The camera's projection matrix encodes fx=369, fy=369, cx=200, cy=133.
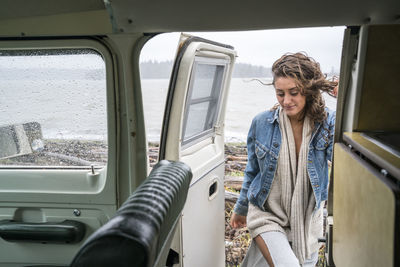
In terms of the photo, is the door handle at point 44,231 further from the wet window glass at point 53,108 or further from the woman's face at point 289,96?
the woman's face at point 289,96

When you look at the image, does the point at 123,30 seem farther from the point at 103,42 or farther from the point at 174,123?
the point at 174,123

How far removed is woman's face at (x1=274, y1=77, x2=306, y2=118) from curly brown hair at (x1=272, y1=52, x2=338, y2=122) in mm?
28

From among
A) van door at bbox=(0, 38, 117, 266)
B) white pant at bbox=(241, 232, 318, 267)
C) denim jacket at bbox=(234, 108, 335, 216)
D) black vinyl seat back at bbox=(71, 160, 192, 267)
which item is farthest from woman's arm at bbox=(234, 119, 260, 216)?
black vinyl seat back at bbox=(71, 160, 192, 267)

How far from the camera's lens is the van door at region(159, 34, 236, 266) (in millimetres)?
2189

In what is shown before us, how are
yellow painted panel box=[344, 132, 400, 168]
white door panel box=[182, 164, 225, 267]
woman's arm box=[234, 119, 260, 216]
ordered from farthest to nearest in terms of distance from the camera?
woman's arm box=[234, 119, 260, 216] → white door panel box=[182, 164, 225, 267] → yellow painted panel box=[344, 132, 400, 168]

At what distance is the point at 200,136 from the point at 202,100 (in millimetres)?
292

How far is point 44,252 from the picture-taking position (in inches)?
87.4

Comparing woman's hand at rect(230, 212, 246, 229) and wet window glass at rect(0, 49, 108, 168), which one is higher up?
wet window glass at rect(0, 49, 108, 168)

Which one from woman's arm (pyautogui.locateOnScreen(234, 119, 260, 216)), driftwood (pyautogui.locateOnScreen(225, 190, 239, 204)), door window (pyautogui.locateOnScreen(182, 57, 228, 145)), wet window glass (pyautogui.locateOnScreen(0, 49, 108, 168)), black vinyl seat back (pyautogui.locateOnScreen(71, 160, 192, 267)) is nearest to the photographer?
black vinyl seat back (pyautogui.locateOnScreen(71, 160, 192, 267))

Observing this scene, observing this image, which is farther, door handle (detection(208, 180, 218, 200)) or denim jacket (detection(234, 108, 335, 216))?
door handle (detection(208, 180, 218, 200))

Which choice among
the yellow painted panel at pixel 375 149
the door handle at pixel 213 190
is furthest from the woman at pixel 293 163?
the yellow painted panel at pixel 375 149

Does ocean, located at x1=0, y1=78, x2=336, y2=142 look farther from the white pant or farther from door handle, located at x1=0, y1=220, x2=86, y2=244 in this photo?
the white pant

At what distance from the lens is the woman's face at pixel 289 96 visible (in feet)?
8.41

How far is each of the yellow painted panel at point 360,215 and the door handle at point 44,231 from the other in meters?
1.44
